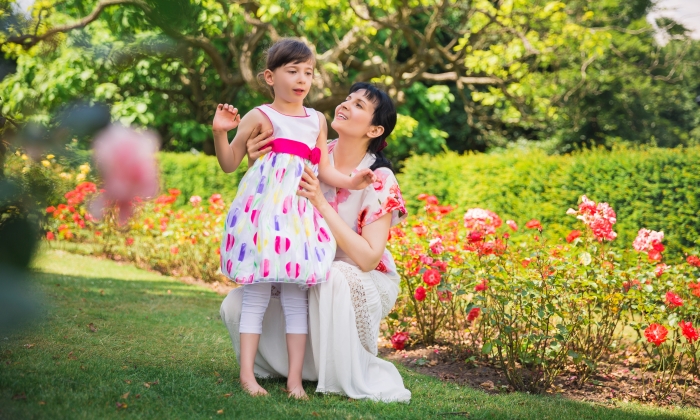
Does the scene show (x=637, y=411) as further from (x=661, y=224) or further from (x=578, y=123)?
(x=578, y=123)

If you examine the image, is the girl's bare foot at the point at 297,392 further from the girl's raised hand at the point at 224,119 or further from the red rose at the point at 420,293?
the red rose at the point at 420,293

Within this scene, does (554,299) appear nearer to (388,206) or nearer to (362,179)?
(388,206)

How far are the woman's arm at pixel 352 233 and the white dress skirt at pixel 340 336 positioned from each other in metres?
0.07

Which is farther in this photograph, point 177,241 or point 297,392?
point 177,241

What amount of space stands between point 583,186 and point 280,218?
16.9 ft

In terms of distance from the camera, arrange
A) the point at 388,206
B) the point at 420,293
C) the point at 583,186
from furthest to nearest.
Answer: the point at 583,186
the point at 420,293
the point at 388,206

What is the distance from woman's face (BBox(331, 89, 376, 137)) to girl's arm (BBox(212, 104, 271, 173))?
1.31ft

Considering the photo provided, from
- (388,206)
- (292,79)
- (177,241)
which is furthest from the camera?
(177,241)

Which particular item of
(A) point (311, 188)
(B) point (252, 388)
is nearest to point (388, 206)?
(A) point (311, 188)

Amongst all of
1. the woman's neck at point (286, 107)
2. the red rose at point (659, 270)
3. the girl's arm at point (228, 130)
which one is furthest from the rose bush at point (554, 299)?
the girl's arm at point (228, 130)

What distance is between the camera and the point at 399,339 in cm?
416

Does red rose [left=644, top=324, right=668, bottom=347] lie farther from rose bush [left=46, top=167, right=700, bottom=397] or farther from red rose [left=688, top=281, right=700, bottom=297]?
red rose [left=688, top=281, right=700, bottom=297]

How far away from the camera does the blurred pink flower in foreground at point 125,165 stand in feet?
2.51

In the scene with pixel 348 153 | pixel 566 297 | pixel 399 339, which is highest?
pixel 348 153
